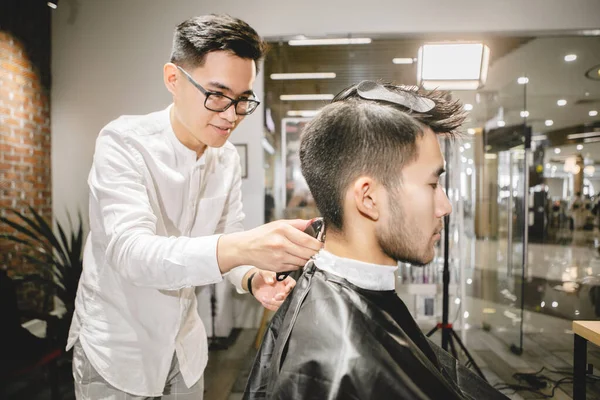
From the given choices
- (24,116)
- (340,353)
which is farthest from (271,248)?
(24,116)

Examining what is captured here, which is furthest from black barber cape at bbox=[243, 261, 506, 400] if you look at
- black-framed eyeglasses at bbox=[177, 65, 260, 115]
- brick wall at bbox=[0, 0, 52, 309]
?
brick wall at bbox=[0, 0, 52, 309]

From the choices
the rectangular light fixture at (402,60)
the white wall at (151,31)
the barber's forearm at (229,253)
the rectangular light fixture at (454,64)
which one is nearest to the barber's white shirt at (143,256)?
the barber's forearm at (229,253)

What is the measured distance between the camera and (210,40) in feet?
3.48

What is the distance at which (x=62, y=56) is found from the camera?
11.2 ft

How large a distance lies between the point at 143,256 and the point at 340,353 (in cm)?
48

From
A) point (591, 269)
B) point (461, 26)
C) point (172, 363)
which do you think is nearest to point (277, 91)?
point (461, 26)

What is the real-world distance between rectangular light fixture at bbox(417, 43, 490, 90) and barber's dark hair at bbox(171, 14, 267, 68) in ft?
6.05

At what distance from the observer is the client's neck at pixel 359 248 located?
0.88 meters

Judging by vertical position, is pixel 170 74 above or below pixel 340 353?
above

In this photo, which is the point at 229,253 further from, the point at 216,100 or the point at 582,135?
the point at 582,135

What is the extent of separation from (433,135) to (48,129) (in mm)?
3819

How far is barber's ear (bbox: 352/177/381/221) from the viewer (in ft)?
2.75

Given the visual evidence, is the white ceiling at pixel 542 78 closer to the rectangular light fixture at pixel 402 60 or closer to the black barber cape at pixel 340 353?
the rectangular light fixture at pixel 402 60

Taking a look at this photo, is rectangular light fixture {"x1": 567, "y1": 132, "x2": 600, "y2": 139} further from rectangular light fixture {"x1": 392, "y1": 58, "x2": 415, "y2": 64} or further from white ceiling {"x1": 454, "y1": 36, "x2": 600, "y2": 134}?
rectangular light fixture {"x1": 392, "y1": 58, "x2": 415, "y2": 64}
